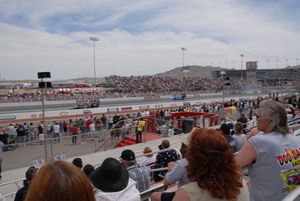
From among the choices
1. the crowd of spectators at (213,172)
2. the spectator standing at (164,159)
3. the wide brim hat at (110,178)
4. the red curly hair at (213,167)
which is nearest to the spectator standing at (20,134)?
the spectator standing at (164,159)

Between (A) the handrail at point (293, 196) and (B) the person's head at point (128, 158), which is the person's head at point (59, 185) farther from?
(B) the person's head at point (128, 158)

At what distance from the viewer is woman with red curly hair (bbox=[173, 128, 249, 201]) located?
2068mm

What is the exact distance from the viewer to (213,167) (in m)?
2.17

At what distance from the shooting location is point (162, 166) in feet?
18.0

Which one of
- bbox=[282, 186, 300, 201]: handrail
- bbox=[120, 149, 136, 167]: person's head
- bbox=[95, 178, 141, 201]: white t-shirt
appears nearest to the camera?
bbox=[282, 186, 300, 201]: handrail

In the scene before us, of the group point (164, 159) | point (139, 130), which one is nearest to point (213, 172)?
point (164, 159)

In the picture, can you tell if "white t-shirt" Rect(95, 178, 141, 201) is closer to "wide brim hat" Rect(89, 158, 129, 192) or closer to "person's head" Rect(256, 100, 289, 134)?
"wide brim hat" Rect(89, 158, 129, 192)

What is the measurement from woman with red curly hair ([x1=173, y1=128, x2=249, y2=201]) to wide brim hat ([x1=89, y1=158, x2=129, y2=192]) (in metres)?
0.93

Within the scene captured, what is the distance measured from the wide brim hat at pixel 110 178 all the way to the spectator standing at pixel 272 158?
1.10 m

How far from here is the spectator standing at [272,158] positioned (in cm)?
272

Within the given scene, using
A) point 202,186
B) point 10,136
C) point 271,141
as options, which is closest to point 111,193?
point 202,186

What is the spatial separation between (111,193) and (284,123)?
177 centimetres

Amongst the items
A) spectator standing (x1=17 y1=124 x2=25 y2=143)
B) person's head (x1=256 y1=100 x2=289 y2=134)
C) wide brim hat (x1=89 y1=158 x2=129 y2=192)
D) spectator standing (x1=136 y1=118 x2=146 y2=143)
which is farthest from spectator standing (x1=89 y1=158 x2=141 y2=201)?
spectator standing (x1=17 y1=124 x2=25 y2=143)

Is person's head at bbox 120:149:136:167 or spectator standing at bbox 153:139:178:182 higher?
person's head at bbox 120:149:136:167
